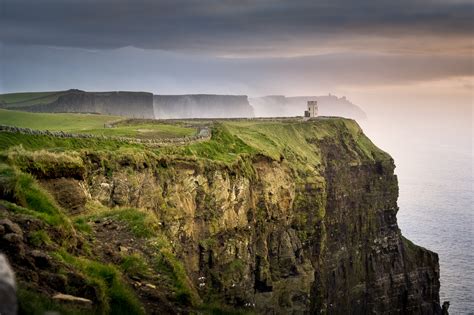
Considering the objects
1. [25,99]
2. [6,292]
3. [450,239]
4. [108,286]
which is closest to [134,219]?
[108,286]

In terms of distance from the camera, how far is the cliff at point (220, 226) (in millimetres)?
16984

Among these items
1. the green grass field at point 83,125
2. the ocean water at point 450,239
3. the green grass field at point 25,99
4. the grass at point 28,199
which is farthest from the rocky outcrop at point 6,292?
the green grass field at point 25,99

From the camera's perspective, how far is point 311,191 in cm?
7556

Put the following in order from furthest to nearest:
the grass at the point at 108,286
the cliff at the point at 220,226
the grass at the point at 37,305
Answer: the cliff at the point at 220,226 → the grass at the point at 108,286 → the grass at the point at 37,305

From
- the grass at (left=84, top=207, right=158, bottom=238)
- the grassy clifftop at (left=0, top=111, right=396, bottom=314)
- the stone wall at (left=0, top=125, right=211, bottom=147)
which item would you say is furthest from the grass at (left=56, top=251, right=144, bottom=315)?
the stone wall at (left=0, top=125, right=211, bottom=147)

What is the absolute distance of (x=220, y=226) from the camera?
51.2 meters

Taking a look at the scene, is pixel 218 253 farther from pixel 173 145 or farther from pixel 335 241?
pixel 335 241

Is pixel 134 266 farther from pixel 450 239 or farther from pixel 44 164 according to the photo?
pixel 450 239

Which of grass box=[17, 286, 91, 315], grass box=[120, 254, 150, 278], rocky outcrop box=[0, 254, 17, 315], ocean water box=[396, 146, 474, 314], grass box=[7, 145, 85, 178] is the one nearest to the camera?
rocky outcrop box=[0, 254, 17, 315]

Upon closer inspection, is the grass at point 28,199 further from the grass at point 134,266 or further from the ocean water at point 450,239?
the ocean water at point 450,239

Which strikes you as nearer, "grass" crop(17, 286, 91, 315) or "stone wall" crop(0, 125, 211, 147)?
"grass" crop(17, 286, 91, 315)

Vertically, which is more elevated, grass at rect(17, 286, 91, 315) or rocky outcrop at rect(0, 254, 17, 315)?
rocky outcrop at rect(0, 254, 17, 315)

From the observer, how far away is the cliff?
17.0m

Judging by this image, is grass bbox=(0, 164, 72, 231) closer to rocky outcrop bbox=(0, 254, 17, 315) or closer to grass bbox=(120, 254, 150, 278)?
grass bbox=(120, 254, 150, 278)
